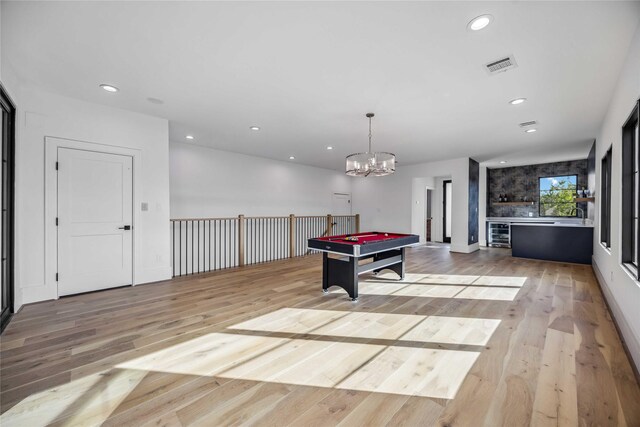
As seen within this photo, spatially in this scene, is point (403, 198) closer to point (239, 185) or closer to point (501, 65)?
point (239, 185)

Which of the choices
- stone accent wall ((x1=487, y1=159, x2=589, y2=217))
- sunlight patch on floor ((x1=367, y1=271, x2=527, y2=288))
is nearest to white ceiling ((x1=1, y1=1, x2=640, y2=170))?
sunlight patch on floor ((x1=367, y1=271, x2=527, y2=288))

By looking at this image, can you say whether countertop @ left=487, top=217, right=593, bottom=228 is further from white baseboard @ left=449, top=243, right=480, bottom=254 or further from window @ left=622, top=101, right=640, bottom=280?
window @ left=622, top=101, right=640, bottom=280

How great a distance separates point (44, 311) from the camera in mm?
3238

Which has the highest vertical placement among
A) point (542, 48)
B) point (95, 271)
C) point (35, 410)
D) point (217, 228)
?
point (542, 48)

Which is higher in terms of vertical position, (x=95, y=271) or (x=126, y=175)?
(x=126, y=175)

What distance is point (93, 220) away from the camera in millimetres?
3932

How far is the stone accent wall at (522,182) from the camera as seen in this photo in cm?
811

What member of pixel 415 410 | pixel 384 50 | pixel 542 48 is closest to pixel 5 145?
pixel 384 50

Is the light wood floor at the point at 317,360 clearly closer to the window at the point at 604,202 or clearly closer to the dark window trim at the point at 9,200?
the dark window trim at the point at 9,200

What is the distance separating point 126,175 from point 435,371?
4.66 meters

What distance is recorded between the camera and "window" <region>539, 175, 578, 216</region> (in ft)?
26.8

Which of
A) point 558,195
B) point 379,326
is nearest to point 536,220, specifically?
point 558,195

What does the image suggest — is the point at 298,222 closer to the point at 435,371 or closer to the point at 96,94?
the point at 96,94

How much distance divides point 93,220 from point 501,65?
5.38 m
